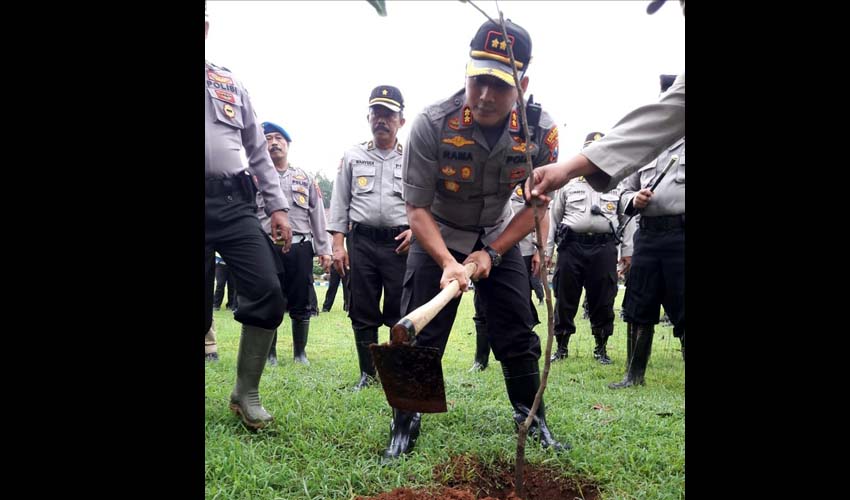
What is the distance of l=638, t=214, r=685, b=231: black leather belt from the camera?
3.79m

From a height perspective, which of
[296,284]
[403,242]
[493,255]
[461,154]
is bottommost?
[296,284]

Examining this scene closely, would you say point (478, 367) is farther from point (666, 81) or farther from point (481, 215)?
point (666, 81)

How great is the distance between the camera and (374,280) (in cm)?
408

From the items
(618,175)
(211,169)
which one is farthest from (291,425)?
(618,175)

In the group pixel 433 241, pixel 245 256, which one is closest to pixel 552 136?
pixel 433 241

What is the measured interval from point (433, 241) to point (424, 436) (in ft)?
3.34

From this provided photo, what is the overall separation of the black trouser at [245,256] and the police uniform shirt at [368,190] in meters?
1.47

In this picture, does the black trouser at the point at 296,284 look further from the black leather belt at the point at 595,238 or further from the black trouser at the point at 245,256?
the black leather belt at the point at 595,238

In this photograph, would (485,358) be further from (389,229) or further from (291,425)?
(291,425)

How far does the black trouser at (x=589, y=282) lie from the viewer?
5.39 meters

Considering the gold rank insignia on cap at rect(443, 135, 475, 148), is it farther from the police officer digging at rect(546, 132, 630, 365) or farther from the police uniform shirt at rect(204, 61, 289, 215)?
the police officer digging at rect(546, 132, 630, 365)

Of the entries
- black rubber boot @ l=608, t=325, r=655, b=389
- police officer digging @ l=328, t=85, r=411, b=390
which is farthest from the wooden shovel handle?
black rubber boot @ l=608, t=325, r=655, b=389

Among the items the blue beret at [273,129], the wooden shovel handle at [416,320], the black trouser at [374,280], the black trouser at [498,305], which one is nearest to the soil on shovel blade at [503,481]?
the black trouser at [498,305]

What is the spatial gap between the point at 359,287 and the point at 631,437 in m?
2.15
